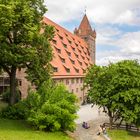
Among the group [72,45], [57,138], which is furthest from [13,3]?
[72,45]

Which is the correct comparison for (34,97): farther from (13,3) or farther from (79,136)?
(13,3)

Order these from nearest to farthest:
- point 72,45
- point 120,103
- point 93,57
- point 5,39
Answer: point 5,39, point 120,103, point 72,45, point 93,57

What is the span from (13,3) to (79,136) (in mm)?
14696

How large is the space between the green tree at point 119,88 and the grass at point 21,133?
356 inches

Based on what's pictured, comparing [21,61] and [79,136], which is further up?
[21,61]

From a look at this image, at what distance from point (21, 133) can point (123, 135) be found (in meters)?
12.6

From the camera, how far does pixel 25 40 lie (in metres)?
34.0

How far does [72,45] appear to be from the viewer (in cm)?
7969

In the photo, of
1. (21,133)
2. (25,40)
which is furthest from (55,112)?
(25,40)

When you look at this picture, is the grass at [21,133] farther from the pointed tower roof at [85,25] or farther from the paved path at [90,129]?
the pointed tower roof at [85,25]

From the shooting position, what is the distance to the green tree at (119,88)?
37812 millimetres

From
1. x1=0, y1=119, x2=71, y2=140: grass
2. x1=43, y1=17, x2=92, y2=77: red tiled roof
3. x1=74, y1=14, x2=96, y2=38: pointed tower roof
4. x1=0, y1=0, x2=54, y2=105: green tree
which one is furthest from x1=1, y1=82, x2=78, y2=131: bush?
x1=74, y1=14, x2=96, y2=38: pointed tower roof

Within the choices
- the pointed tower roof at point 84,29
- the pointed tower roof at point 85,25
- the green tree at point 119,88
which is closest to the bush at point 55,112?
the green tree at point 119,88

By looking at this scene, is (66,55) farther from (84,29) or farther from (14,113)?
(14,113)
